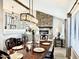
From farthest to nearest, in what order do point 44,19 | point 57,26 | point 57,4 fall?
1. point 44,19
2. point 57,26
3. point 57,4

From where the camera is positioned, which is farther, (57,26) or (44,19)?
(44,19)

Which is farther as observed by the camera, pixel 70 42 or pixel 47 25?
pixel 47 25

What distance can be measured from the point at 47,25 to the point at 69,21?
568cm

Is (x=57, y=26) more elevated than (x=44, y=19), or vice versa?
(x=44, y=19)

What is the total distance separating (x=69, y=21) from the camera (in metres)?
6.48

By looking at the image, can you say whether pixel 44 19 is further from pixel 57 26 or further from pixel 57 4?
pixel 57 4

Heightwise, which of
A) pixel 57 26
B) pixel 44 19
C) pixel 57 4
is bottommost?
pixel 57 26

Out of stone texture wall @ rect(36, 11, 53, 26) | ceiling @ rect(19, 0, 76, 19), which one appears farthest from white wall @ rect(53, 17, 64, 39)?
ceiling @ rect(19, 0, 76, 19)

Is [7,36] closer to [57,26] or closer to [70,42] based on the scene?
[70,42]

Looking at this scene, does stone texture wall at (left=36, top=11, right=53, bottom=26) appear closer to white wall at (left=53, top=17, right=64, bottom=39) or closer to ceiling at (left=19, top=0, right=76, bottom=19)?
white wall at (left=53, top=17, right=64, bottom=39)

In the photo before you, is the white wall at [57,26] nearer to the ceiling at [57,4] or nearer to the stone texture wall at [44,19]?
the stone texture wall at [44,19]

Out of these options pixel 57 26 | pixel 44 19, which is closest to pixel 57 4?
pixel 57 26

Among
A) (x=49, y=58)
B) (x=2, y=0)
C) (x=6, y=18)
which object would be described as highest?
(x=2, y=0)

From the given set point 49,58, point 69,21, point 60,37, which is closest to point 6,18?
point 49,58
